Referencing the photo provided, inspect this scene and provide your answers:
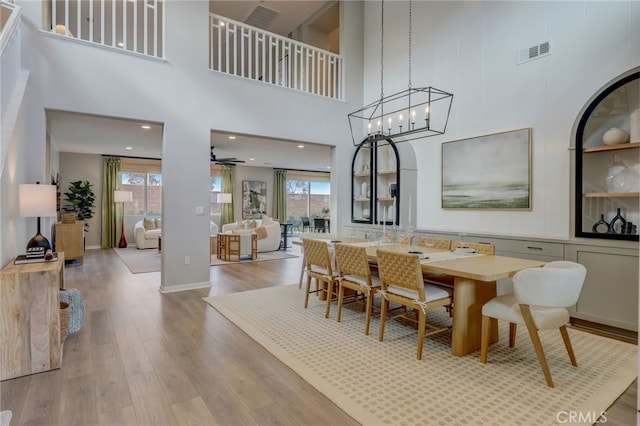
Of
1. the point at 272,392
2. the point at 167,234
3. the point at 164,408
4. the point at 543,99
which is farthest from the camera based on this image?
the point at 167,234

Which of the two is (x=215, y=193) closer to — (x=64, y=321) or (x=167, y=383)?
(x=64, y=321)

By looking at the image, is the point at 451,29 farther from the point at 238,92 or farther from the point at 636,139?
the point at 238,92

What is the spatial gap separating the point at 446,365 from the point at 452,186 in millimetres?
2930

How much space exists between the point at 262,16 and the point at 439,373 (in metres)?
7.12

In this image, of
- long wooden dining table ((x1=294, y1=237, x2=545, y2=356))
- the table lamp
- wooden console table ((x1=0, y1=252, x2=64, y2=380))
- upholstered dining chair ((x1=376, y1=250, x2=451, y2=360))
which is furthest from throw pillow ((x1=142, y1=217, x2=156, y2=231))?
long wooden dining table ((x1=294, y1=237, x2=545, y2=356))

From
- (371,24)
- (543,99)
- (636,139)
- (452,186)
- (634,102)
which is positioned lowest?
(452,186)

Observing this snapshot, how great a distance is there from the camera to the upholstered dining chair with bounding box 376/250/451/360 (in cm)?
267

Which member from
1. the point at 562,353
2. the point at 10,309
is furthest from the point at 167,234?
the point at 562,353

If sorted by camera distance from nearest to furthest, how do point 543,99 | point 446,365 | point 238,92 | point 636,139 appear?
point 446,365, point 636,139, point 543,99, point 238,92

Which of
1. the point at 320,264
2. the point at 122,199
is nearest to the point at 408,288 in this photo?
the point at 320,264

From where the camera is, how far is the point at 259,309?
153 inches

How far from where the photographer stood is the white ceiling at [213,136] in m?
5.74

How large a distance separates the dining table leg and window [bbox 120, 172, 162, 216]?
919 cm

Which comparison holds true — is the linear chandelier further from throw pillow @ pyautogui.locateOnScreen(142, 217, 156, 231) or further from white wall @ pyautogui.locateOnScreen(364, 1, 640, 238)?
throw pillow @ pyautogui.locateOnScreen(142, 217, 156, 231)
